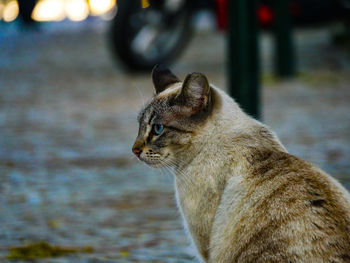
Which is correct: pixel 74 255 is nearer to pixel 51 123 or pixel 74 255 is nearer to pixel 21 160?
pixel 21 160

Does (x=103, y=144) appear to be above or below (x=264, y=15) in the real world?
above

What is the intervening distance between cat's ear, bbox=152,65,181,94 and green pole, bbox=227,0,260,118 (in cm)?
215

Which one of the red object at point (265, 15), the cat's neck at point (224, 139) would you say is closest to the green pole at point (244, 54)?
the cat's neck at point (224, 139)

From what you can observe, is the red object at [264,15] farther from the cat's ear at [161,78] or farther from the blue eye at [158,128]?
the blue eye at [158,128]

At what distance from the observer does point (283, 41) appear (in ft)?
35.9

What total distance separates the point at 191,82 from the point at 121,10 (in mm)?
7512

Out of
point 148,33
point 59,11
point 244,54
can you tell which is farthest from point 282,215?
point 59,11

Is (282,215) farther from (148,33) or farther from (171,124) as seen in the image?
(148,33)

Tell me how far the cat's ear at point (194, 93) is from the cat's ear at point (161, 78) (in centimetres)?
46

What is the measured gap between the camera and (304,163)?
11.4ft

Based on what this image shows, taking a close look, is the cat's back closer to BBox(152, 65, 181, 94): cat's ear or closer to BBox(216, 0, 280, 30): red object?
BBox(152, 65, 181, 94): cat's ear

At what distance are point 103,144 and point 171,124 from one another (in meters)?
→ 3.82

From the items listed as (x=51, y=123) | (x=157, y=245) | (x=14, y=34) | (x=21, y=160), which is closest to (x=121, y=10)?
(x=51, y=123)

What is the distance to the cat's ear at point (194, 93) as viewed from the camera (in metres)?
3.71
